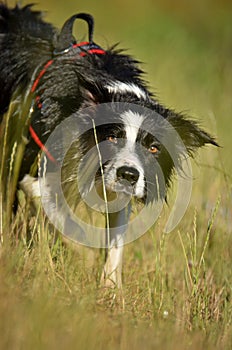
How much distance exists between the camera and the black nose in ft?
12.6

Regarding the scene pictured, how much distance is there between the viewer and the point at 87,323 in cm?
278

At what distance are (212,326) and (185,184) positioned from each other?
1.22 m

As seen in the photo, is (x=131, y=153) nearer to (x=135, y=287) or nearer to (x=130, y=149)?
(x=130, y=149)

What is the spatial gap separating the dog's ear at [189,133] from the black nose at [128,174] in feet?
1.68

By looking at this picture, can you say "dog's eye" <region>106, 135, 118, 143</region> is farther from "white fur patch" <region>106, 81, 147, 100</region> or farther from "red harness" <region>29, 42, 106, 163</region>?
"red harness" <region>29, 42, 106, 163</region>

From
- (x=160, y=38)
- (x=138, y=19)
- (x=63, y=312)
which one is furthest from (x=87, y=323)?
(x=138, y=19)

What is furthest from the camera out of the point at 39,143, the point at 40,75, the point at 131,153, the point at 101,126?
the point at 40,75

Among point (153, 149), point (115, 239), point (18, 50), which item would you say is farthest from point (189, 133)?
point (18, 50)

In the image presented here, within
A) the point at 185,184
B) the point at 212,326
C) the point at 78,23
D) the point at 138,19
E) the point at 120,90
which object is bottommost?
the point at 212,326

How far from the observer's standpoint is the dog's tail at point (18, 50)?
15.1ft

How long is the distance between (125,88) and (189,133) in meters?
0.45

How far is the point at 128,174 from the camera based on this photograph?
386cm

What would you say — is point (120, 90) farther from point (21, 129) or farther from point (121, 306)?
point (121, 306)

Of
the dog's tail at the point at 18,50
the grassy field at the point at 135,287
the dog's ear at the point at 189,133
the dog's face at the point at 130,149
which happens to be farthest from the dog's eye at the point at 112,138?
the dog's tail at the point at 18,50
